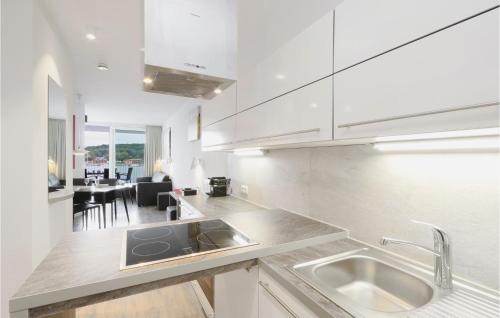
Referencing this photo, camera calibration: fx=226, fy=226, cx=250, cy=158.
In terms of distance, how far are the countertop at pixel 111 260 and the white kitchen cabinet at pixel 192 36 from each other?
0.89 metres

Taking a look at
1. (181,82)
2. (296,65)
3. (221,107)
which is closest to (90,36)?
(221,107)

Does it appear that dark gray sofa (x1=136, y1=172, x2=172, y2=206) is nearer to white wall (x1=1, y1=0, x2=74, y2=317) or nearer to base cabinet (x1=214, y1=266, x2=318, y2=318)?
white wall (x1=1, y1=0, x2=74, y2=317)

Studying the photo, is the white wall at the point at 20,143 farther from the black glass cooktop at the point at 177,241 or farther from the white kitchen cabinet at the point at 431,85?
the white kitchen cabinet at the point at 431,85

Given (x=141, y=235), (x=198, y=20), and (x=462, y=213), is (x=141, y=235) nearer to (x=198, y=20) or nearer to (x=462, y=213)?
(x=198, y=20)

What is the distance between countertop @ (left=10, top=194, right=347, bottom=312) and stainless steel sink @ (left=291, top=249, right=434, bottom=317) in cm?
18

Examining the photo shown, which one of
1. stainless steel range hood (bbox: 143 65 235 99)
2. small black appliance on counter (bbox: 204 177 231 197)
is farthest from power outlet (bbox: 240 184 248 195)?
stainless steel range hood (bbox: 143 65 235 99)

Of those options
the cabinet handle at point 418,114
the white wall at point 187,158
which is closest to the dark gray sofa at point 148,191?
the white wall at point 187,158

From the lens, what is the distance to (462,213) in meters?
0.88

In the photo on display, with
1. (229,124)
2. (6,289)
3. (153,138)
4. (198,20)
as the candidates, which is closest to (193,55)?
(198,20)

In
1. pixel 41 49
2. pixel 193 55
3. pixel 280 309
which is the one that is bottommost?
pixel 280 309

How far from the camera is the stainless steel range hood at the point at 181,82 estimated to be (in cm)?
114

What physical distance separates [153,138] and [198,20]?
29.0ft

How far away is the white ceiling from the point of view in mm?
2107

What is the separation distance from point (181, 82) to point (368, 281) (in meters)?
1.44
